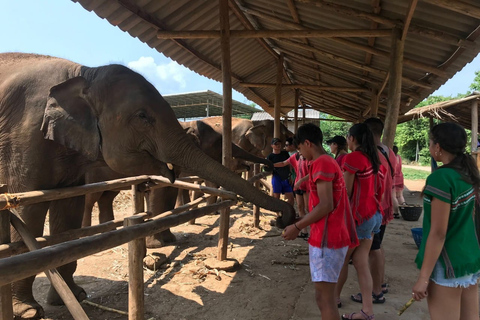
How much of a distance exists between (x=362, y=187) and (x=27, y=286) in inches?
124

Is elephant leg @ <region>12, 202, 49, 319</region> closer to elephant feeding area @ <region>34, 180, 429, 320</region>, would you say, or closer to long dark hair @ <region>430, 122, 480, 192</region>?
elephant feeding area @ <region>34, 180, 429, 320</region>

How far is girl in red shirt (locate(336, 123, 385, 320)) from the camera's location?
2857mm

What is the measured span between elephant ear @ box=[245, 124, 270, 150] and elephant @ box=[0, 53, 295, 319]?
6119 millimetres

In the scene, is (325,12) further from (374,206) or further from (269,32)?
(374,206)

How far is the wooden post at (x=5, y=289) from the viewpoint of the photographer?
204 centimetres

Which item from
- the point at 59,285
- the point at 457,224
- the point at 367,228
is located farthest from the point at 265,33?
the point at 59,285

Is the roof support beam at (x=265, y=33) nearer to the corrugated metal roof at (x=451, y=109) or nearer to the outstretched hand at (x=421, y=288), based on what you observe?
the outstretched hand at (x=421, y=288)

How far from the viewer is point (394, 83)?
3992mm

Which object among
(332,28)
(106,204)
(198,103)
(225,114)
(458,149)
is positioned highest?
(198,103)

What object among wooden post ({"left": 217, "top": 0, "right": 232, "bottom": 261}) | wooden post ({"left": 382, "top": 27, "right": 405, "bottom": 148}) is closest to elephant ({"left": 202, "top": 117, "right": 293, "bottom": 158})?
wooden post ({"left": 217, "top": 0, "right": 232, "bottom": 261})

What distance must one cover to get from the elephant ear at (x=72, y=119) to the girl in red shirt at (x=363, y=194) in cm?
220

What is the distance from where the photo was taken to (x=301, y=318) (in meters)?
3.09

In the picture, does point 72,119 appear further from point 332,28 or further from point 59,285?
point 332,28

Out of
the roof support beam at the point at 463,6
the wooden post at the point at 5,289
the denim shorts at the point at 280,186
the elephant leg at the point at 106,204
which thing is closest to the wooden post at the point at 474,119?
the denim shorts at the point at 280,186
